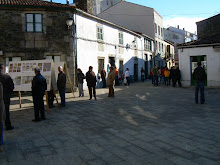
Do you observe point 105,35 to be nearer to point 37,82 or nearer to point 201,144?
point 37,82

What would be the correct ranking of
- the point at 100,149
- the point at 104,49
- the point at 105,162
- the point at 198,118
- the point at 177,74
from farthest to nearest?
1. the point at 104,49
2. the point at 177,74
3. the point at 198,118
4. the point at 100,149
5. the point at 105,162

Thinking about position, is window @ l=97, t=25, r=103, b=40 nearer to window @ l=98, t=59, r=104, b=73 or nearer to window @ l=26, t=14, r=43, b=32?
window @ l=98, t=59, r=104, b=73

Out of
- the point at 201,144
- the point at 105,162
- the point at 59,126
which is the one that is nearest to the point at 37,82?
the point at 59,126

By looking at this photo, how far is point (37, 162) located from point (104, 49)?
16371mm

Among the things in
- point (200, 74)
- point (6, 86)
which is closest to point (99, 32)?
point (200, 74)

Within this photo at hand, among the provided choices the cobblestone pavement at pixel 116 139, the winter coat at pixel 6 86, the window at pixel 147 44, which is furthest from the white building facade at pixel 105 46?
the winter coat at pixel 6 86

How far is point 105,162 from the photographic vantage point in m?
3.39

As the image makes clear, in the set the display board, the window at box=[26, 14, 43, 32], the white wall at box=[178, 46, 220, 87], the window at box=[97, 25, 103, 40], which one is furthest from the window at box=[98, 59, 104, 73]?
the display board

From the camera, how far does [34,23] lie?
14.3m

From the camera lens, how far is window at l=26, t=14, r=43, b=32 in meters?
14.1

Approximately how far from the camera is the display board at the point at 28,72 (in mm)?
8297

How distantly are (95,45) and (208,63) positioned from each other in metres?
9.10

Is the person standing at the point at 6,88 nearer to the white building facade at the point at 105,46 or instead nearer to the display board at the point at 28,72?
the display board at the point at 28,72

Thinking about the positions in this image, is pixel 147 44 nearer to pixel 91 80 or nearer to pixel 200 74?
pixel 91 80
